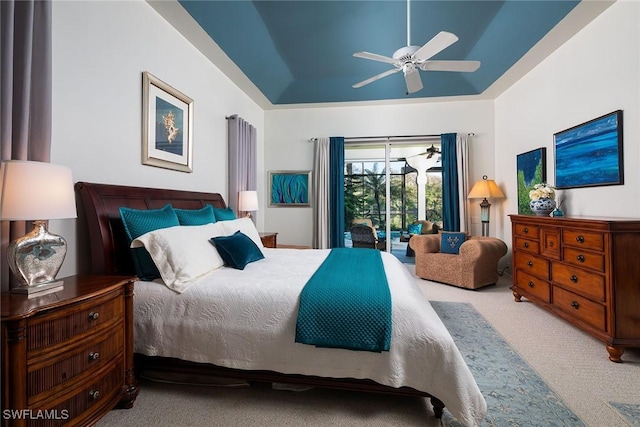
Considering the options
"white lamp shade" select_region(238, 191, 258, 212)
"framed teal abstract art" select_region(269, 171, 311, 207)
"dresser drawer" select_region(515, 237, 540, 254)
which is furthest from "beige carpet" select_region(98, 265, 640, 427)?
"framed teal abstract art" select_region(269, 171, 311, 207)

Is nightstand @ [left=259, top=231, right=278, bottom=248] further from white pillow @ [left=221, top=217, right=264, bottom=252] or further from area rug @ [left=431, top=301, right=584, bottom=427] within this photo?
area rug @ [left=431, top=301, right=584, bottom=427]

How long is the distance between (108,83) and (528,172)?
4.79 meters

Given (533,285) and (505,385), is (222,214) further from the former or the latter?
(533,285)

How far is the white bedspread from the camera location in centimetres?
141

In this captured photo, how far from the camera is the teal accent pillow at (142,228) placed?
74.6 inches

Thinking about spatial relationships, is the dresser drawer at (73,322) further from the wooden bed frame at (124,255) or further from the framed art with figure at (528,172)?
the framed art with figure at (528,172)

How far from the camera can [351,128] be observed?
16.7ft

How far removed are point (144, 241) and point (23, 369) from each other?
A: 85 cm

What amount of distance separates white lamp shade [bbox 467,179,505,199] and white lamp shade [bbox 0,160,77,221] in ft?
Result: 15.8

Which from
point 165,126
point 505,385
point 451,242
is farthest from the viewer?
point 451,242

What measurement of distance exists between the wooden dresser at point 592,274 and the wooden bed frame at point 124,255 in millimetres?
1680

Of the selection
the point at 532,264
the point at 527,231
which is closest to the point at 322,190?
the point at 527,231

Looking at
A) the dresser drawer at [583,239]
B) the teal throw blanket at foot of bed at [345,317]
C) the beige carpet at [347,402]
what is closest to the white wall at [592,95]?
the dresser drawer at [583,239]

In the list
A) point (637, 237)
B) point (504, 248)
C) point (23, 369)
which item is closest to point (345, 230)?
point (504, 248)
